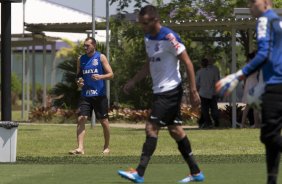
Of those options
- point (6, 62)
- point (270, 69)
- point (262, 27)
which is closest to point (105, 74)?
point (6, 62)

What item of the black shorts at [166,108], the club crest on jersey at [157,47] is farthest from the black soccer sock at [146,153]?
the club crest on jersey at [157,47]

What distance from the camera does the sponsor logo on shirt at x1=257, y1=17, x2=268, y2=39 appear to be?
394 inches

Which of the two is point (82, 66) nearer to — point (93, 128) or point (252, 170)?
point (252, 170)

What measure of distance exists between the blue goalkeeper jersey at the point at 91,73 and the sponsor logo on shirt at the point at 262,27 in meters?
7.60

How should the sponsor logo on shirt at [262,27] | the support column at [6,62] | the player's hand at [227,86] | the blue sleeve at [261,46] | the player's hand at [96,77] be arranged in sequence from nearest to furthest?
the player's hand at [227,86]
the blue sleeve at [261,46]
the sponsor logo on shirt at [262,27]
the support column at [6,62]
the player's hand at [96,77]

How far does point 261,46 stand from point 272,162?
1.17 meters

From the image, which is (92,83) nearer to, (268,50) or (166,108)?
(166,108)

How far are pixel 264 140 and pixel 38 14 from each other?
50.8 meters

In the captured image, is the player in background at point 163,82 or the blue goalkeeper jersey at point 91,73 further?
the blue goalkeeper jersey at point 91,73

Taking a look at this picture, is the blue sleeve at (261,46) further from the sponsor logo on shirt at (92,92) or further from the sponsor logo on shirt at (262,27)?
the sponsor logo on shirt at (92,92)

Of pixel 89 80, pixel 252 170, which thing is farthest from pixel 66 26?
pixel 252 170

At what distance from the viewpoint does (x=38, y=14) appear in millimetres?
60312

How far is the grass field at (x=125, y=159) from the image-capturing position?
13.0 metres

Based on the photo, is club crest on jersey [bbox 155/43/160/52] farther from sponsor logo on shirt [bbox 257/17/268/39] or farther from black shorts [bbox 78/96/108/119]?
black shorts [bbox 78/96/108/119]
